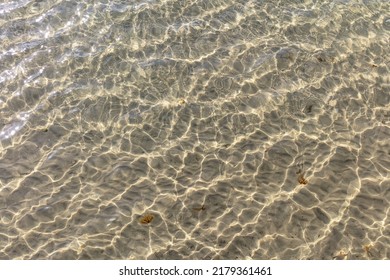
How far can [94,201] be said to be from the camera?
4016 mm

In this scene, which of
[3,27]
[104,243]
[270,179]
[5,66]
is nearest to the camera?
[104,243]

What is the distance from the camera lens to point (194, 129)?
4520 millimetres

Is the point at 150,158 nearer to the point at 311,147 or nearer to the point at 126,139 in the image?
the point at 126,139

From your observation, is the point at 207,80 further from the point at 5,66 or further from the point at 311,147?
the point at 5,66

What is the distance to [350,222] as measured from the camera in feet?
13.1

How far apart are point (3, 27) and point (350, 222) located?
411 cm

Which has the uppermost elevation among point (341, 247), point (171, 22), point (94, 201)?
point (171, 22)

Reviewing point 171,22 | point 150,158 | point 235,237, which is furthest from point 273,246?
point 171,22

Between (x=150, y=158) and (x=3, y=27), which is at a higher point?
(x=3, y=27)

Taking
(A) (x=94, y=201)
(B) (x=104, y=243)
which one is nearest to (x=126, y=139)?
(A) (x=94, y=201)

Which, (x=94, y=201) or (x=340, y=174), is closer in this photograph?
(x=94, y=201)

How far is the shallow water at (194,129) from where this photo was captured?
12.8ft

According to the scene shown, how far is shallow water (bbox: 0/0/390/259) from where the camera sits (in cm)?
389

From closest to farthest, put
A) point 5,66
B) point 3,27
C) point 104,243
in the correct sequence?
point 104,243, point 5,66, point 3,27
